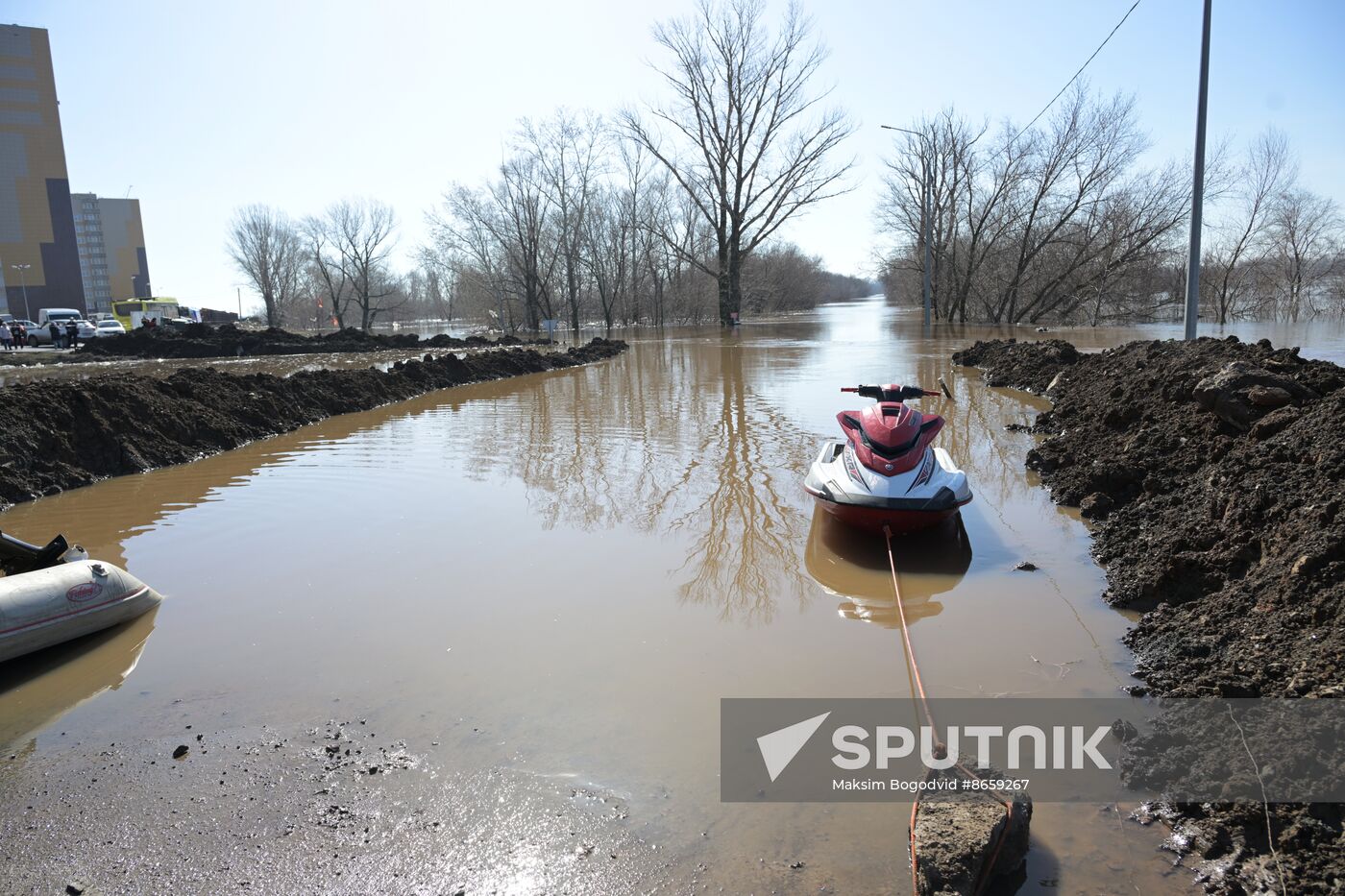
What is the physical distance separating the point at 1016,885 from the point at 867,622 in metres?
2.71

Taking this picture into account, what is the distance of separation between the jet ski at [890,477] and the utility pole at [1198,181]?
29.2ft

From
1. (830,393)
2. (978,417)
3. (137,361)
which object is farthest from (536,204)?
(978,417)

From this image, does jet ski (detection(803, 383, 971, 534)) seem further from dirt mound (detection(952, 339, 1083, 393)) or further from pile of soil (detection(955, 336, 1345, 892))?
A: dirt mound (detection(952, 339, 1083, 393))

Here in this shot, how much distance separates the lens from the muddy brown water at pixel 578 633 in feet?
11.9

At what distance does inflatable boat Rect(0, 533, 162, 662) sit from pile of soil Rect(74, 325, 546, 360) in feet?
101

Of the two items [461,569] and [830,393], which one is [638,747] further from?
[830,393]

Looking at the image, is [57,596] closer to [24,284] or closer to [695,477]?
[695,477]

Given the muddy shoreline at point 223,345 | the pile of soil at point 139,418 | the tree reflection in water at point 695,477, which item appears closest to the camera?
the tree reflection in water at point 695,477

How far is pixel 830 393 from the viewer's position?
17984 mm

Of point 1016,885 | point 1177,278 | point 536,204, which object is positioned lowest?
point 1016,885

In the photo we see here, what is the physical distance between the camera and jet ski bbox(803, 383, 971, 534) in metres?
6.90

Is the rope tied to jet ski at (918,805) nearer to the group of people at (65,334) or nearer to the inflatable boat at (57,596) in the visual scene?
the inflatable boat at (57,596)

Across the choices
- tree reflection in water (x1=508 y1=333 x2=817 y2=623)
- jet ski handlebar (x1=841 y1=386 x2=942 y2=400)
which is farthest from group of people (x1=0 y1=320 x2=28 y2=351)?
jet ski handlebar (x1=841 y1=386 x2=942 y2=400)

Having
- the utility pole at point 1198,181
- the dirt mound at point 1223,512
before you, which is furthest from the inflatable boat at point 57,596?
the utility pole at point 1198,181
